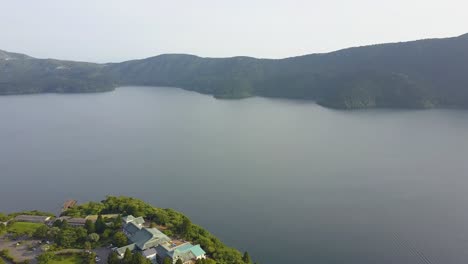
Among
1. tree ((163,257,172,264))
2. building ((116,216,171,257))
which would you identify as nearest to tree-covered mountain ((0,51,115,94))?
building ((116,216,171,257))

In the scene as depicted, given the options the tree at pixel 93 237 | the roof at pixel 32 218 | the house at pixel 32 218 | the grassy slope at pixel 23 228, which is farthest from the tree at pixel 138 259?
the roof at pixel 32 218

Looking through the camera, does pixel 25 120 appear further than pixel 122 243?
Yes

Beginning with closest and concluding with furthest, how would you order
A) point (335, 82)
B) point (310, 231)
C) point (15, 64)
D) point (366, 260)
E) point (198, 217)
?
point (366, 260)
point (310, 231)
point (198, 217)
point (335, 82)
point (15, 64)

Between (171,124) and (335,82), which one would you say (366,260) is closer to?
(171,124)

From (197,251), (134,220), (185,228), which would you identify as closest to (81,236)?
(134,220)

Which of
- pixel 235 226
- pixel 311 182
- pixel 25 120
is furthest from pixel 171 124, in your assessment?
pixel 235 226
